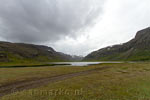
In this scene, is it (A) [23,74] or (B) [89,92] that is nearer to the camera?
(B) [89,92]

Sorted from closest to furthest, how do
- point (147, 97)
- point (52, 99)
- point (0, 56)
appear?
point (52, 99) < point (147, 97) < point (0, 56)

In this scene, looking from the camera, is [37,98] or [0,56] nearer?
[37,98]

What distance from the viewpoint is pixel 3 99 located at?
1218cm

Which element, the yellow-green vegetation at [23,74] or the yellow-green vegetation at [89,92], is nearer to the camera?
the yellow-green vegetation at [89,92]

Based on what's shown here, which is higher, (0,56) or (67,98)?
(0,56)

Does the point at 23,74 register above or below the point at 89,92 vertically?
above

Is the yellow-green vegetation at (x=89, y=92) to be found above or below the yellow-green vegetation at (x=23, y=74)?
below

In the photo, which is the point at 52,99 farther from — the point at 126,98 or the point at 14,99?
the point at 126,98

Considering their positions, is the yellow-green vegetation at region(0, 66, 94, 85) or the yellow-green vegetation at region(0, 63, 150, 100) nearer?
the yellow-green vegetation at region(0, 63, 150, 100)

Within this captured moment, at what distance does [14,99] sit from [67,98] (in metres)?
6.75

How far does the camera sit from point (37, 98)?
12242 mm

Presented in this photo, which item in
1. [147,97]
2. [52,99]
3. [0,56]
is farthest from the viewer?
[0,56]

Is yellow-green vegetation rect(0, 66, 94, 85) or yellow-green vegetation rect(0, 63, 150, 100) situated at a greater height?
yellow-green vegetation rect(0, 66, 94, 85)

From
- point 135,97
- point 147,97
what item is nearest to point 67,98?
point 135,97
